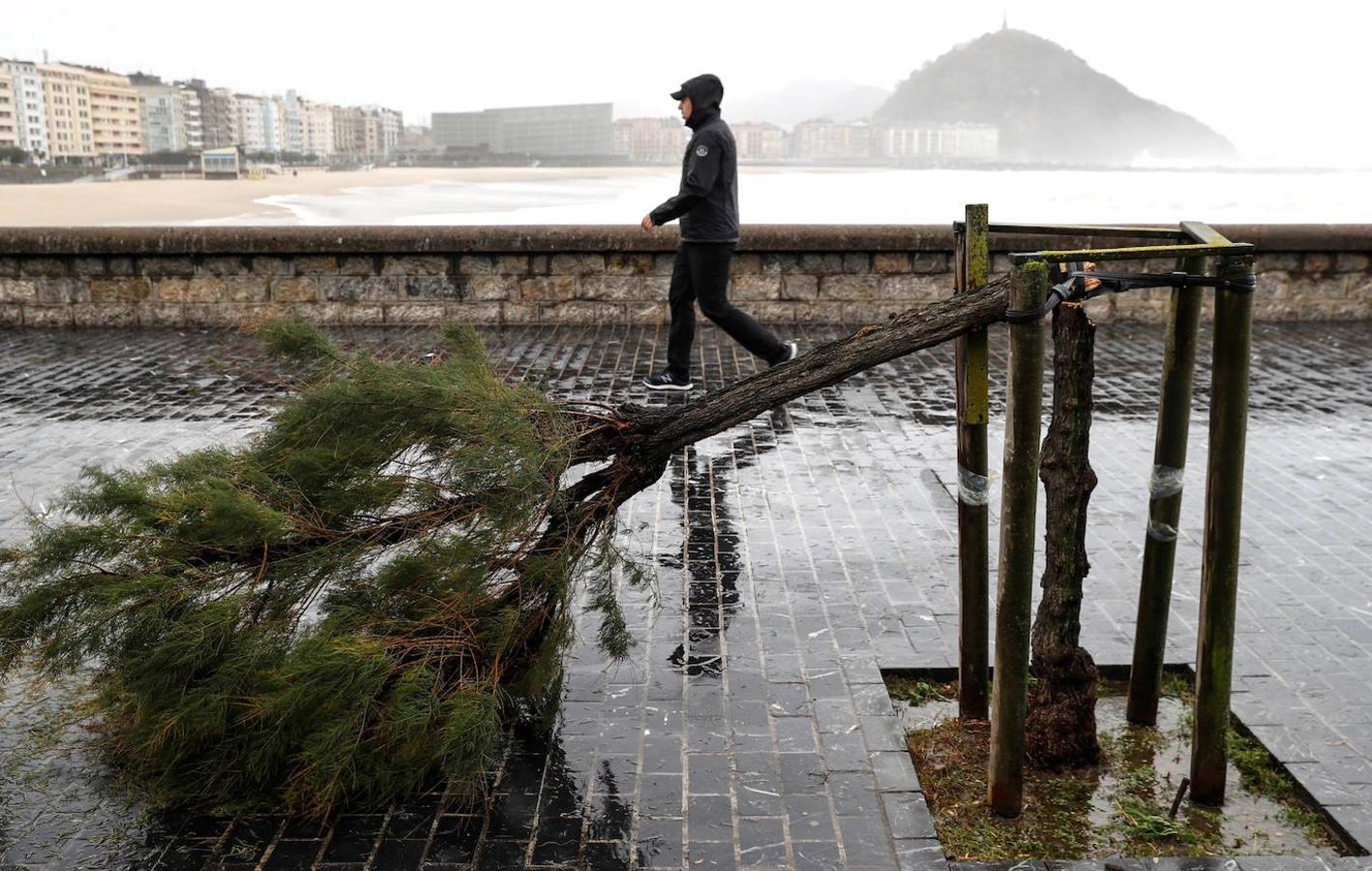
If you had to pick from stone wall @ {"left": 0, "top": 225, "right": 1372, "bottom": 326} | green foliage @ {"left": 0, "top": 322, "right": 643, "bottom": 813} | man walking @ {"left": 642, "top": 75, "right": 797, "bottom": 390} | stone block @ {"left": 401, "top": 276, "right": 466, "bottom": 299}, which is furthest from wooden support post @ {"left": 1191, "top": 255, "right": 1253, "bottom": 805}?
stone block @ {"left": 401, "top": 276, "right": 466, "bottom": 299}

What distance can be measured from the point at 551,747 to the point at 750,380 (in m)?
1.35

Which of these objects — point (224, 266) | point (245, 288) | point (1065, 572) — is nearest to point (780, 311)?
point (245, 288)

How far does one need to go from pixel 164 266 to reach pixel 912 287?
7466mm

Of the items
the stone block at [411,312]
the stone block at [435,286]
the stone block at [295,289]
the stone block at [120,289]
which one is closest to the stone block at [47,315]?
the stone block at [120,289]

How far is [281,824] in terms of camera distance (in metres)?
3.65

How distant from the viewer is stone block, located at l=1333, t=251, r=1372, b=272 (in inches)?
504

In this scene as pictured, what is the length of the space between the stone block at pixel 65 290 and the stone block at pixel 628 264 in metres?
4.70

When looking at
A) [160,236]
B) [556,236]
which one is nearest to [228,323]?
[160,236]

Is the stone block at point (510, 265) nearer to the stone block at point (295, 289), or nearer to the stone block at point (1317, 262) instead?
the stone block at point (295, 289)

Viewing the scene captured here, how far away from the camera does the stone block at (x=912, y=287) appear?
499 inches

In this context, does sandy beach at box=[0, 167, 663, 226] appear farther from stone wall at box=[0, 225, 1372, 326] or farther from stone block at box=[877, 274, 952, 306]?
stone block at box=[877, 274, 952, 306]

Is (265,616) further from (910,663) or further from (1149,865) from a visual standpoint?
(1149,865)

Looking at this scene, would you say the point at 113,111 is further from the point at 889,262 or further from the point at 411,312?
the point at 889,262

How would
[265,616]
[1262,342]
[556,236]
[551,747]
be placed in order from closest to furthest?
[265,616] → [551,747] → [1262,342] → [556,236]
